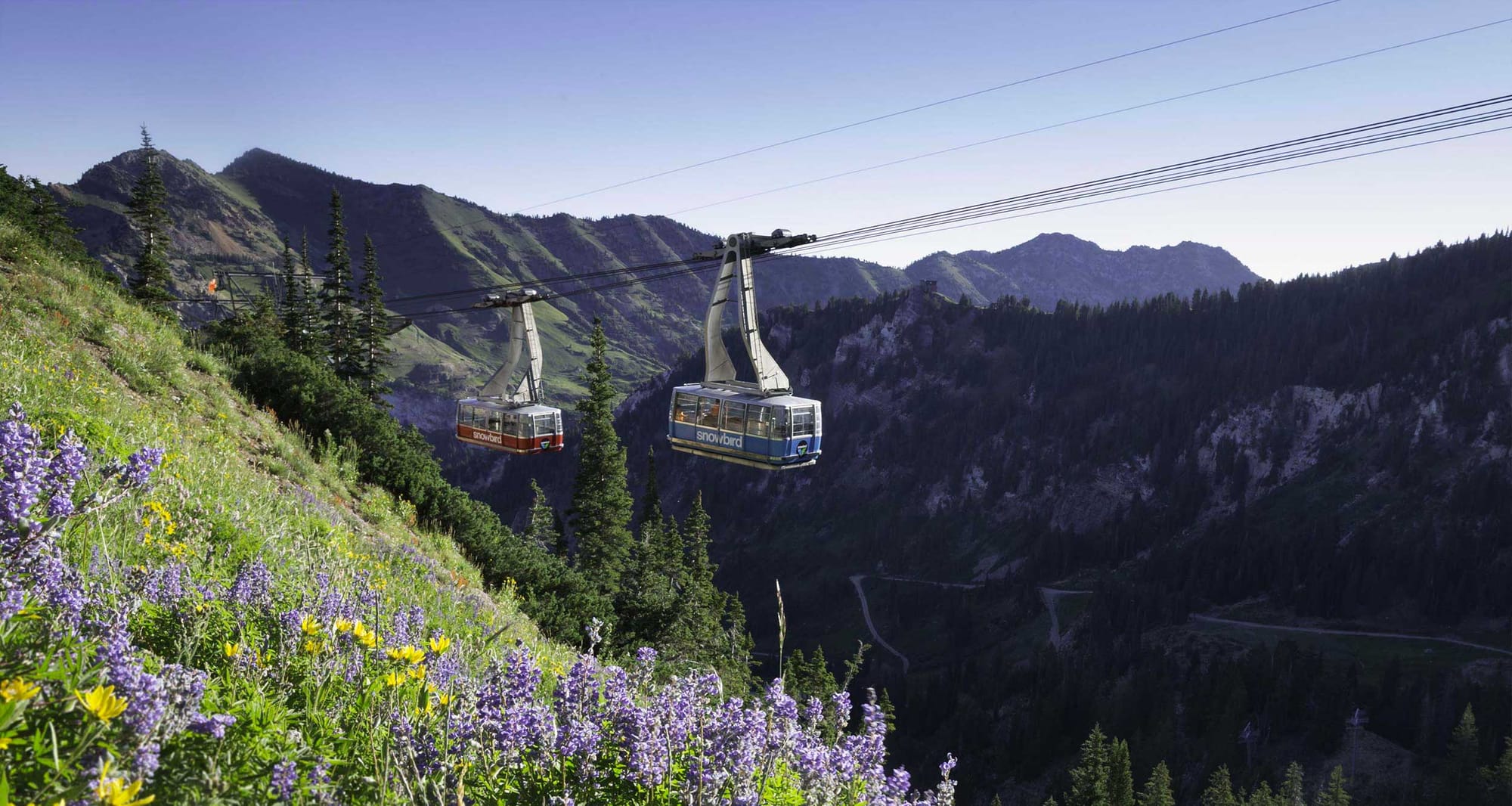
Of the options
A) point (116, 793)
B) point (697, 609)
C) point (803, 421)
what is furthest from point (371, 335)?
point (116, 793)

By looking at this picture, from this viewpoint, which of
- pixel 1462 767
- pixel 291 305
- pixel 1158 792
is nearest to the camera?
pixel 291 305

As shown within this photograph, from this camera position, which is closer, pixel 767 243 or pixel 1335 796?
pixel 767 243

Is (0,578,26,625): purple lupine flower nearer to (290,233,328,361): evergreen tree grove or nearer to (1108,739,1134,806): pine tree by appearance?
(290,233,328,361): evergreen tree grove

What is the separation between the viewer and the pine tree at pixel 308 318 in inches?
2114

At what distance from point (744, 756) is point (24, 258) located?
23.0 metres

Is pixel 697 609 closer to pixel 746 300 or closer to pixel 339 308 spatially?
pixel 339 308

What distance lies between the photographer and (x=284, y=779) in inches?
112

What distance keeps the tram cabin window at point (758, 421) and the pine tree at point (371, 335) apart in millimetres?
39550

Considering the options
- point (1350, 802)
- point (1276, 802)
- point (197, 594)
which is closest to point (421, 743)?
point (197, 594)

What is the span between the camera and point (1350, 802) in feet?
449

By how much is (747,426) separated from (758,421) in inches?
18.6

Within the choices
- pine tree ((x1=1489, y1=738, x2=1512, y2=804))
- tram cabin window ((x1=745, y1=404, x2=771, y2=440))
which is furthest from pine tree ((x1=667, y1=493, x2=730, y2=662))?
pine tree ((x1=1489, y1=738, x2=1512, y2=804))

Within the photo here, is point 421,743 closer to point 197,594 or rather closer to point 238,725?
point 238,725

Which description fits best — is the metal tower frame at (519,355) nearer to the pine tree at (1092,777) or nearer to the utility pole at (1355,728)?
the pine tree at (1092,777)
